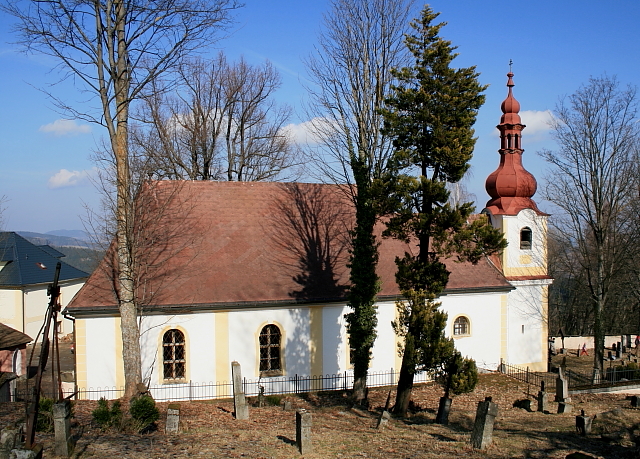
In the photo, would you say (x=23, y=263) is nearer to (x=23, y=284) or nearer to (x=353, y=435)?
(x=23, y=284)

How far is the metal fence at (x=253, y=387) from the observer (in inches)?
649

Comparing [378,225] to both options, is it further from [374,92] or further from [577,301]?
[577,301]

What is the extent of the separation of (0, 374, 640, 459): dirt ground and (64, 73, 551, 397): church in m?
1.87

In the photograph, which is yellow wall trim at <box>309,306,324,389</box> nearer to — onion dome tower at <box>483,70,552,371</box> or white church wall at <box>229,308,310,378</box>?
white church wall at <box>229,308,310,378</box>

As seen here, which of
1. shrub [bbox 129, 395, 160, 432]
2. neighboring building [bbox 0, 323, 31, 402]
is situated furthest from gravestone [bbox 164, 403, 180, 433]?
neighboring building [bbox 0, 323, 31, 402]

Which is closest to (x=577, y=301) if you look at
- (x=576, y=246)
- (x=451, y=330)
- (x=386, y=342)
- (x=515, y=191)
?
(x=576, y=246)

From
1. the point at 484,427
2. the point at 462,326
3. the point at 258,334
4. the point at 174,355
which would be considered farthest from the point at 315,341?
the point at 484,427

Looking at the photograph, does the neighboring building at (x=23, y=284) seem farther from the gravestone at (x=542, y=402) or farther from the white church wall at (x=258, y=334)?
the gravestone at (x=542, y=402)

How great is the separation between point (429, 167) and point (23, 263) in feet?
110

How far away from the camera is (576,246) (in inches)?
982

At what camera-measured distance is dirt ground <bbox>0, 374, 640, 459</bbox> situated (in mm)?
9914

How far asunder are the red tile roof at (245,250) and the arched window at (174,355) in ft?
3.72

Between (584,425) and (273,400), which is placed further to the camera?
(273,400)

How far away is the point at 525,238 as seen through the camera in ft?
79.2
